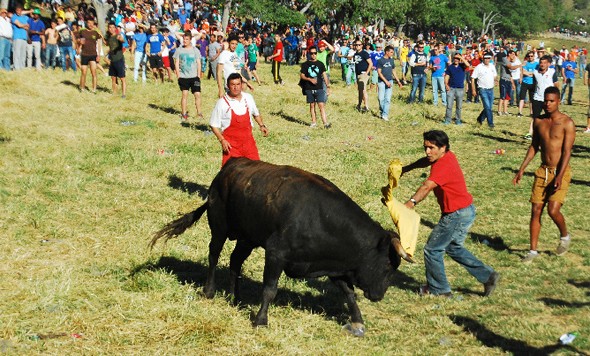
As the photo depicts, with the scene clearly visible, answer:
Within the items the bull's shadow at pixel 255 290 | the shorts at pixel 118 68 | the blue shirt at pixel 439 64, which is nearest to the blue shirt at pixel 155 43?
the shorts at pixel 118 68

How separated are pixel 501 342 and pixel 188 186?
6.90 m

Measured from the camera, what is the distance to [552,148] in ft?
29.9

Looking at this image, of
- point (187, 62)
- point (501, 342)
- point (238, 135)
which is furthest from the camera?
point (187, 62)

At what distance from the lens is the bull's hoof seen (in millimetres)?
6562

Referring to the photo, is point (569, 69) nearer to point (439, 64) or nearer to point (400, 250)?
point (439, 64)

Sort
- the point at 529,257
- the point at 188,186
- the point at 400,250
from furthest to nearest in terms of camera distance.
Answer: the point at 188,186 → the point at 529,257 → the point at 400,250

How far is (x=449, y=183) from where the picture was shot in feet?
24.2

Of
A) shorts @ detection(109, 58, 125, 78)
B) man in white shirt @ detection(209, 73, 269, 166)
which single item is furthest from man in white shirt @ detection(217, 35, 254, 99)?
man in white shirt @ detection(209, 73, 269, 166)

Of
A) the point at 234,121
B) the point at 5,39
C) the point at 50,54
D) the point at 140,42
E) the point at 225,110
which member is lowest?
the point at 234,121

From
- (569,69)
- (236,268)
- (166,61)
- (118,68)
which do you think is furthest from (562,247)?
(569,69)

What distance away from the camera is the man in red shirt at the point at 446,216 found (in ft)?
23.9

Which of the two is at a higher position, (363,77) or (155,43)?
(155,43)

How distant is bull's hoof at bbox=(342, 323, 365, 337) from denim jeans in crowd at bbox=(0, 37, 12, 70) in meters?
19.0

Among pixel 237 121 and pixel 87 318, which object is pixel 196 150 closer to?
pixel 237 121
